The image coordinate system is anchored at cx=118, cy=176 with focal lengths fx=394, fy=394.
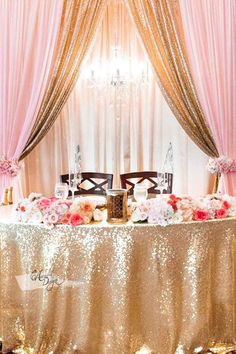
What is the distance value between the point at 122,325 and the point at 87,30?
267 centimetres

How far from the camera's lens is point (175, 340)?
85.1 inches

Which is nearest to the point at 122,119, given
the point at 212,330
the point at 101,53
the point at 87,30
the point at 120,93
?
the point at 120,93

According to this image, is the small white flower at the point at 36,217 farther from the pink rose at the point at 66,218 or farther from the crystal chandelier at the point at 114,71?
the crystal chandelier at the point at 114,71

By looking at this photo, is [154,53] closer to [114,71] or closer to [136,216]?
[114,71]

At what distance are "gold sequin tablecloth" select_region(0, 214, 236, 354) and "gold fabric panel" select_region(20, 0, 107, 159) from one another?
5.83 ft

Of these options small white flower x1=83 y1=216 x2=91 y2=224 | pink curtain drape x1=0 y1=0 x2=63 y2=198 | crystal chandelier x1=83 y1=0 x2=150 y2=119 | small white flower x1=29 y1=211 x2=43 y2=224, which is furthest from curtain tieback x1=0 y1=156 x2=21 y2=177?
small white flower x1=83 y1=216 x2=91 y2=224

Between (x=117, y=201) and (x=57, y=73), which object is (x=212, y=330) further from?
(x=57, y=73)

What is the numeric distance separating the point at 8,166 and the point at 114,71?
1454 millimetres

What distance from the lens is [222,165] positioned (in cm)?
367

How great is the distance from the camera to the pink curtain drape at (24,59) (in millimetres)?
3605

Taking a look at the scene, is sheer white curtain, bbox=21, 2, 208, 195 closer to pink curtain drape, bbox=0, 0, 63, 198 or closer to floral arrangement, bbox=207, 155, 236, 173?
floral arrangement, bbox=207, 155, 236, 173

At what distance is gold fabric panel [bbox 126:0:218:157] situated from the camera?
3.60m

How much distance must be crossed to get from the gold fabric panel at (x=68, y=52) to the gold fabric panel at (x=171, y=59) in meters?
0.38

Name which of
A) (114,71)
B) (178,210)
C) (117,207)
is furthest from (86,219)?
(114,71)
